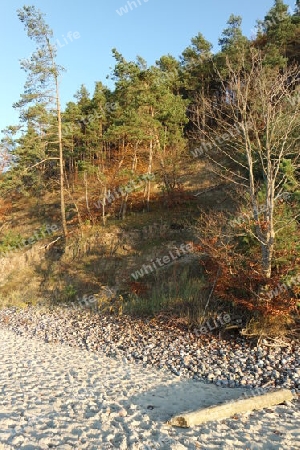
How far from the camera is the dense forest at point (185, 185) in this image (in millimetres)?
9797

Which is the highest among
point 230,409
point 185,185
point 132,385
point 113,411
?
point 185,185

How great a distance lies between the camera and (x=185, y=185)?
25312 mm

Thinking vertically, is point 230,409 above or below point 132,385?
below

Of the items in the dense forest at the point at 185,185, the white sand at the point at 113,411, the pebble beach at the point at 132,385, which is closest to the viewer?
the white sand at the point at 113,411

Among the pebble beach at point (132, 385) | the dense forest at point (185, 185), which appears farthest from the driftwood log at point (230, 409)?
the dense forest at point (185, 185)

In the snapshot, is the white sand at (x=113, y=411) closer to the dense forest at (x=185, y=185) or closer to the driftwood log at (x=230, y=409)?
the driftwood log at (x=230, y=409)

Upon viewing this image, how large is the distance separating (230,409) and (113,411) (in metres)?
2.05

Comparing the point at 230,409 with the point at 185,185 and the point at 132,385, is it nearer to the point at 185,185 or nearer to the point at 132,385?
the point at 132,385

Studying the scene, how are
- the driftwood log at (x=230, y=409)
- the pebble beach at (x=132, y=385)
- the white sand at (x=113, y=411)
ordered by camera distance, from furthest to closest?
the driftwood log at (x=230, y=409) < the pebble beach at (x=132, y=385) < the white sand at (x=113, y=411)

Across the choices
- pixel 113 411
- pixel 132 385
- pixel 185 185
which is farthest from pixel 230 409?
pixel 185 185

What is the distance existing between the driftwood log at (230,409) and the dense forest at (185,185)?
3.01 metres

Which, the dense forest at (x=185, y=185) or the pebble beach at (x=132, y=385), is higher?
the dense forest at (x=185, y=185)

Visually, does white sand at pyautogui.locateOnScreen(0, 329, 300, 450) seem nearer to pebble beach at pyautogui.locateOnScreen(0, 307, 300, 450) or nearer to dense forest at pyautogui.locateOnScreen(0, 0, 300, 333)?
pebble beach at pyautogui.locateOnScreen(0, 307, 300, 450)

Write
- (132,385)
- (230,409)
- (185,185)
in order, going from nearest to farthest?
(230,409)
(132,385)
(185,185)
